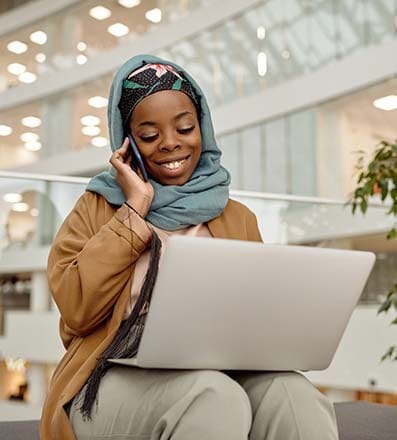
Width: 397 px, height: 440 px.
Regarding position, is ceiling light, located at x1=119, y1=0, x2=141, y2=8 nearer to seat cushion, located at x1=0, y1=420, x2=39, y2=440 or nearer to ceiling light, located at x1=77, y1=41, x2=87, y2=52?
ceiling light, located at x1=77, y1=41, x2=87, y2=52

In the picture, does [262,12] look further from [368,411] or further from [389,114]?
[368,411]

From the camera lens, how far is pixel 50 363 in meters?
2.71

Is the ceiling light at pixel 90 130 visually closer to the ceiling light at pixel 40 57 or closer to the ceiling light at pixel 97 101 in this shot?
the ceiling light at pixel 97 101

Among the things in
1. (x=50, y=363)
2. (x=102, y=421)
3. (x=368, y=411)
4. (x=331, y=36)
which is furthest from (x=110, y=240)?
(x=331, y=36)

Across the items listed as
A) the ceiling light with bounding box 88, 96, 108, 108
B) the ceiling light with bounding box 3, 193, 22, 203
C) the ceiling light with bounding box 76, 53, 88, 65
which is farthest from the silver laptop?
the ceiling light with bounding box 76, 53, 88, 65

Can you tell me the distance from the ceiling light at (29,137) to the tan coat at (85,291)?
1383cm

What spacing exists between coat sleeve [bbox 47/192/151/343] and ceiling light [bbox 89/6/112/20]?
1366 centimetres

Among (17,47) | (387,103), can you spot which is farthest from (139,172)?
(17,47)

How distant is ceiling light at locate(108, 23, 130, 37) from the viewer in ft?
44.9

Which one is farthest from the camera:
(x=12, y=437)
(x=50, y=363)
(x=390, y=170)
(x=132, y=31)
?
(x=132, y=31)

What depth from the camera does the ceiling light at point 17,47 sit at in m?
15.1

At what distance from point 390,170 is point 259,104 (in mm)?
8300

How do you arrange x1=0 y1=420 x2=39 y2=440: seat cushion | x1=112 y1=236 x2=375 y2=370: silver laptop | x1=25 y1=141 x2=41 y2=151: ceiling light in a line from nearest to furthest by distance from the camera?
x1=112 y1=236 x2=375 y2=370: silver laptop, x1=0 y1=420 x2=39 y2=440: seat cushion, x1=25 y1=141 x2=41 y2=151: ceiling light

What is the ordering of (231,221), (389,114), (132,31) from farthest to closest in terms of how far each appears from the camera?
(132,31) < (389,114) < (231,221)
